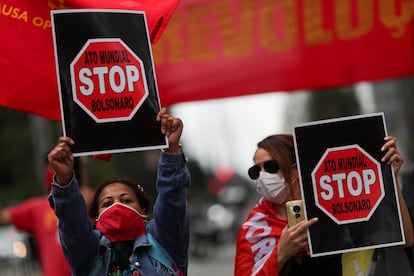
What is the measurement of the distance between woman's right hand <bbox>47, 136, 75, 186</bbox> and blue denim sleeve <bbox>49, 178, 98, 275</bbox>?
0.08 meters

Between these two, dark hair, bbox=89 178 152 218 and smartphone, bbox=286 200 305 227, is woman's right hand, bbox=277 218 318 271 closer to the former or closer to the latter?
smartphone, bbox=286 200 305 227

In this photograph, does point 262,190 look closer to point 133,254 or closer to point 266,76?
point 133,254

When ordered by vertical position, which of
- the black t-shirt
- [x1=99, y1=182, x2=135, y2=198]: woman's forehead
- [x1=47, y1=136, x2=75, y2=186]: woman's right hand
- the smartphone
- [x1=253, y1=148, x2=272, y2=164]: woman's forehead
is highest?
[x1=47, y1=136, x2=75, y2=186]: woman's right hand

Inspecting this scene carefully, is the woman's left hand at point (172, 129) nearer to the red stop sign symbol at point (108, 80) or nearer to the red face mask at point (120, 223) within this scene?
the red stop sign symbol at point (108, 80)

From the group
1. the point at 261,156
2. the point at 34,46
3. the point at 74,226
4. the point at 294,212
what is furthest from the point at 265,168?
the point at 34,46

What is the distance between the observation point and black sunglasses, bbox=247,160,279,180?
15.0ft

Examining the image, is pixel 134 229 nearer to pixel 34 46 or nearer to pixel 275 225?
pixel 275 225

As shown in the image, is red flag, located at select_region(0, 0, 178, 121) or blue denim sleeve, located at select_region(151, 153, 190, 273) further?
red flag, located at select_region(0, 0, 178, 121)

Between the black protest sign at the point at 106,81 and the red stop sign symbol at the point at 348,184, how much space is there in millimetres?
676

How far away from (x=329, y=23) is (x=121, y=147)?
302 cm

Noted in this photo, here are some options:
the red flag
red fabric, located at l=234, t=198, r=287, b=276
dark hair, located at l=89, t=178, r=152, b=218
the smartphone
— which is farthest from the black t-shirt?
the red flag

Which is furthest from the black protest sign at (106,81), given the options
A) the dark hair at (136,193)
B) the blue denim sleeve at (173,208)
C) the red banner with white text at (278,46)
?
the red banner with white text at (278,46)

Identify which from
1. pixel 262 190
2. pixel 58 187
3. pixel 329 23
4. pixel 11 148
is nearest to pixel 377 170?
pixel 262 190

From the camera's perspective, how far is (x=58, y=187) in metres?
3.93
